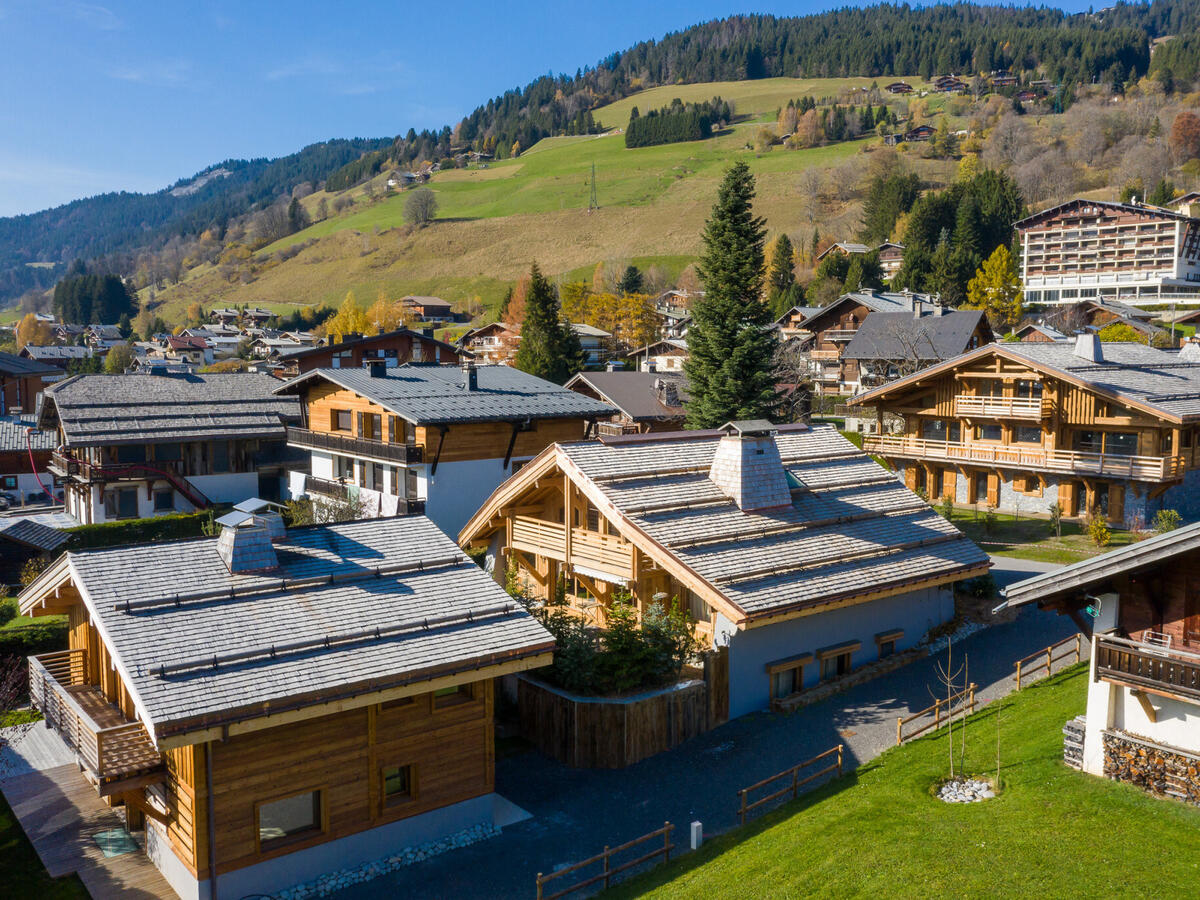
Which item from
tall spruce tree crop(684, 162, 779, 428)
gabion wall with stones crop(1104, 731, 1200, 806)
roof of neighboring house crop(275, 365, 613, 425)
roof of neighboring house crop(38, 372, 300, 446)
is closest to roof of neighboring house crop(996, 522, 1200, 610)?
gabion wall with stones crop(1104, 731, 1200, 806)

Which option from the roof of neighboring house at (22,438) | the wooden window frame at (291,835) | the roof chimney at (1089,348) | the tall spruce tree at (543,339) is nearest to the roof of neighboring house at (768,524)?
the wooden window frame at (291,835)

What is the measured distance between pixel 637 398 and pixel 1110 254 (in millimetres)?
66142

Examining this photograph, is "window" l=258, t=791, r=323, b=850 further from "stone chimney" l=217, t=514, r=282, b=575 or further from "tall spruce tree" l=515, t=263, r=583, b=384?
"tall spruce tree" l=515, t=263, r=583, b=384

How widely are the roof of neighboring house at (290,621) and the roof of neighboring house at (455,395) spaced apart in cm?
2084

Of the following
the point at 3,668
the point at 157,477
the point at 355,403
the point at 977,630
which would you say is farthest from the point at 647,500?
the point at 157,477

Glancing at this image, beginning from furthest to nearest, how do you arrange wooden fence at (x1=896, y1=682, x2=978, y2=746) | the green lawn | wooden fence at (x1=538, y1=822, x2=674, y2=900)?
wooden fence at (x1=896, y1=682, x2=978, y2=746) → wooden fence at (x1=538, y1=822, x2=674, y2=900) → the green lawn

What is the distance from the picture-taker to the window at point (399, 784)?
57.4 feet

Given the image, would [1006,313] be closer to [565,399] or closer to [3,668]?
[565,399]

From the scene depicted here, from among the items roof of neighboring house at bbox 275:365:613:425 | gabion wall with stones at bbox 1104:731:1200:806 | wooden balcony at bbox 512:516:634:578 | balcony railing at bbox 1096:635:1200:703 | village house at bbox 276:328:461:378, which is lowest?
gabion wall with stones at bbox 1104:731:1200:806

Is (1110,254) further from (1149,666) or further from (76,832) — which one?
(76,832)

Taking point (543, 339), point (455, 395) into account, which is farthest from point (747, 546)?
point (543, 339)

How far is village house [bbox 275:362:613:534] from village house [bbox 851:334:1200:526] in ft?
54.1

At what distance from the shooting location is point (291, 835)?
16.4 metres

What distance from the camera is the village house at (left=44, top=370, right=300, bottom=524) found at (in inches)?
1873
